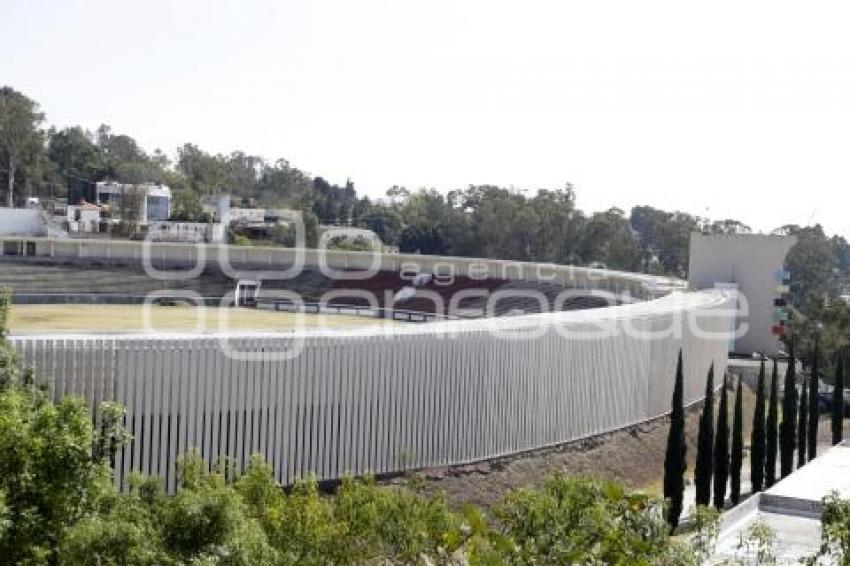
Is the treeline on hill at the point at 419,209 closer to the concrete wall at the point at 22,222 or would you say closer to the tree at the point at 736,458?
the concrete wall at the point at 22,222

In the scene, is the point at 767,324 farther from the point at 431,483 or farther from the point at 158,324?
the point at 431,483

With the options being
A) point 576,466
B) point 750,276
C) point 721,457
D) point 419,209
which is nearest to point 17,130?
point 419,209

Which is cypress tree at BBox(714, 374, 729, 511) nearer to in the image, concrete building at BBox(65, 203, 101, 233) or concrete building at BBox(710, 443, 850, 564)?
concrete building at BBox(710, 443, 850, 564)

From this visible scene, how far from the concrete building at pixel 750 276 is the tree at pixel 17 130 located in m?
72.0

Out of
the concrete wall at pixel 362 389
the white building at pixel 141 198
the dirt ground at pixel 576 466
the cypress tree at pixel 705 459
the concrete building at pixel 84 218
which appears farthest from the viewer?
the white building at pixel 141 198

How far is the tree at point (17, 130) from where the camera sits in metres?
107

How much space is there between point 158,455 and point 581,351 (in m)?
14.9

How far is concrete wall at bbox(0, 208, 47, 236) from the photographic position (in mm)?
85500

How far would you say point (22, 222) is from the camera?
284ft

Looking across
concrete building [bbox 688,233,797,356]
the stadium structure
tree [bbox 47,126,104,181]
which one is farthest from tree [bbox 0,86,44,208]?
the stadium structure

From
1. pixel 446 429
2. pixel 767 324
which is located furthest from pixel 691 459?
pixel 767 324

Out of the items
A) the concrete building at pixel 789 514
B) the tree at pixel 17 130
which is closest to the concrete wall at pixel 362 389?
the concrete building at pixel 789 514

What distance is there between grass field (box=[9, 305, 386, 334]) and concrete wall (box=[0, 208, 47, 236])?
22.5m

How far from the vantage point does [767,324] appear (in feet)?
194
